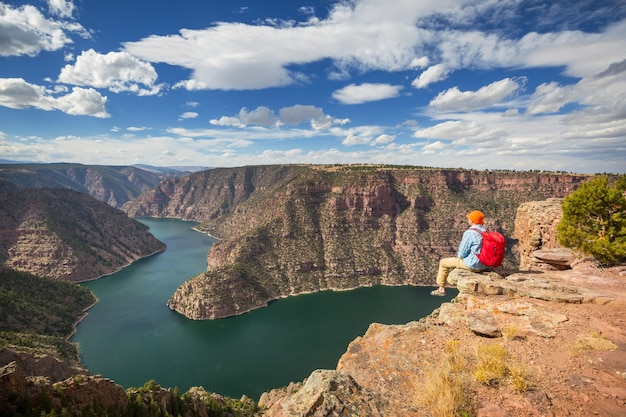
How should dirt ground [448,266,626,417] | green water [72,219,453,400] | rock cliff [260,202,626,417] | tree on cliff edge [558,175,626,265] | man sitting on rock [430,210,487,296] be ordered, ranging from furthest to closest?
green water [72,219,453,400], tree on cliff edge [558,175,626,265], man sitting on rock [430,210,487,296], rock cliff [260,202,626,417], dirt ground [448,266,626,417]

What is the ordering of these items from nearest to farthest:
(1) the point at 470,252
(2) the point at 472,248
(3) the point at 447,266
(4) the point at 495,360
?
(4) the point at 495,360
(2) the point at 472,248
(1) the point at 470,252
(3) the point at 447,266

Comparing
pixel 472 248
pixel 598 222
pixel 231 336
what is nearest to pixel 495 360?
pixel 472 248

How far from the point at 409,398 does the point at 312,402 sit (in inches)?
117

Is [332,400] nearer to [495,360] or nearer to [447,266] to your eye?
[495,360]

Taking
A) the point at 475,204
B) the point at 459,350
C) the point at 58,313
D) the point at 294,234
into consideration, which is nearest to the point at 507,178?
the point at 475,204

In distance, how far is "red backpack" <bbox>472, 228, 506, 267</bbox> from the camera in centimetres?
1449

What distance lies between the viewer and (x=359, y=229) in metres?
170

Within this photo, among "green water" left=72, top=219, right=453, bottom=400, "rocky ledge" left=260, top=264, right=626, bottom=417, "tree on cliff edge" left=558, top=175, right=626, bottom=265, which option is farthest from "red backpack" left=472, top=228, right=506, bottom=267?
"green water" left=72, top=219, right=453, bottom=400

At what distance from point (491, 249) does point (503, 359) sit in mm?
6526

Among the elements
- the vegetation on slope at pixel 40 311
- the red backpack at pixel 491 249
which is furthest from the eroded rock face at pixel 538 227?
the vegetation on slope at pixel 40 311

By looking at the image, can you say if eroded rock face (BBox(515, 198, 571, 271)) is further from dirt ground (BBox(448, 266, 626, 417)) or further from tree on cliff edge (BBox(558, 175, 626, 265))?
dirt ground (BBox(448, 266, 626, 417))

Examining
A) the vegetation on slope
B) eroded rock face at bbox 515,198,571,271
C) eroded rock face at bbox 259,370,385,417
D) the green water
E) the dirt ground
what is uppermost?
eroded rock face at bbox 515,198,571,271

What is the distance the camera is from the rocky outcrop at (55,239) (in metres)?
146

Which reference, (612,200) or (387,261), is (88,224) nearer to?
(387,261)
